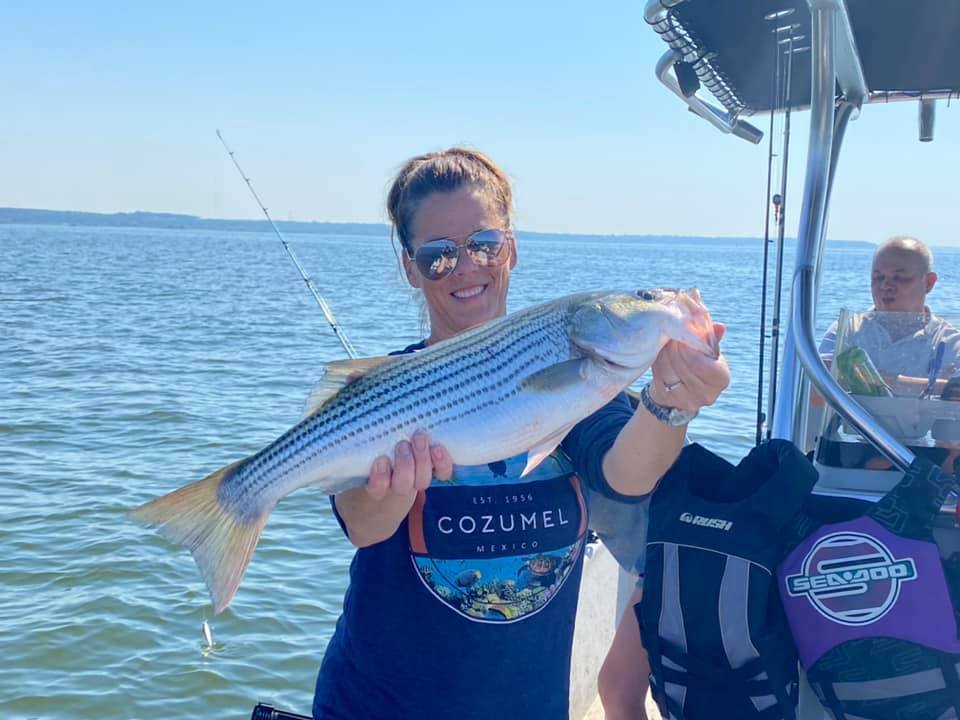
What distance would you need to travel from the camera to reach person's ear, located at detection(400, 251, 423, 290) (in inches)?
112

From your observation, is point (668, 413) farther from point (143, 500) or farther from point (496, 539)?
point (143, 500)

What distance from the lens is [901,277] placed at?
253 inches

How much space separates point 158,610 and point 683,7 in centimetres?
641

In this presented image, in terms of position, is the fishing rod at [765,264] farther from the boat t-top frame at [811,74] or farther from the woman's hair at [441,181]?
the woman's hair at [441,181]

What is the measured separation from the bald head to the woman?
4517mm

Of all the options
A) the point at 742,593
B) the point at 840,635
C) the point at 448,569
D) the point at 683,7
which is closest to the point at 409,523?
the point at 448,569

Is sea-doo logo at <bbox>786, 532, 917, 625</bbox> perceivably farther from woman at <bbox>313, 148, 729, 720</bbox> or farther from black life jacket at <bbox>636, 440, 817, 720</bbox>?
woman at <bbox>313, 148, 729, 720</bbox>

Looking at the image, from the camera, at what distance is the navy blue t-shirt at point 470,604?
240cm

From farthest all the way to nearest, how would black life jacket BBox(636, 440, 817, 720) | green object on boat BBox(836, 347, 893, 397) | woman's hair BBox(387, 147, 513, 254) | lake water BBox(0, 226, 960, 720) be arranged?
lake water BBox(0, 226, 960, 720), green object on boat BBox(836, 347, 893, 397), woman's hair BBox(387, 147, 513, 254), black life jacket BBox(636, 440, 817, 720)

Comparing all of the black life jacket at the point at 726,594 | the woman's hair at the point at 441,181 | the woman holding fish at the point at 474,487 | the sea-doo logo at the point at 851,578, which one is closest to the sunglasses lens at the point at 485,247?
the woman's hair at the point at 441,181

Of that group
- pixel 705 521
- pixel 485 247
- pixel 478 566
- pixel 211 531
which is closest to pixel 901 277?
pixel 705 521

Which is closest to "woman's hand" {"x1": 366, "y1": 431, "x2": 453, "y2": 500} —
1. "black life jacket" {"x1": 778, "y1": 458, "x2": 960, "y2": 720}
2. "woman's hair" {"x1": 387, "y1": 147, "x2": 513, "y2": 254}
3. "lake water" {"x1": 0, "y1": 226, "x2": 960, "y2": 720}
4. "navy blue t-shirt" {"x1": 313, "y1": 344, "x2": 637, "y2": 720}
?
"navy blue t-shirt" {"x1": 313, "y1": 344, "x2": 637, "y2": 720}

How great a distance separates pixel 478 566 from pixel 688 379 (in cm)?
74

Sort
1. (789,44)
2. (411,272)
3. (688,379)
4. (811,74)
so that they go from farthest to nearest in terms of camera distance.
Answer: (789,44)
(811,74)
(411,272)
(688,379)
